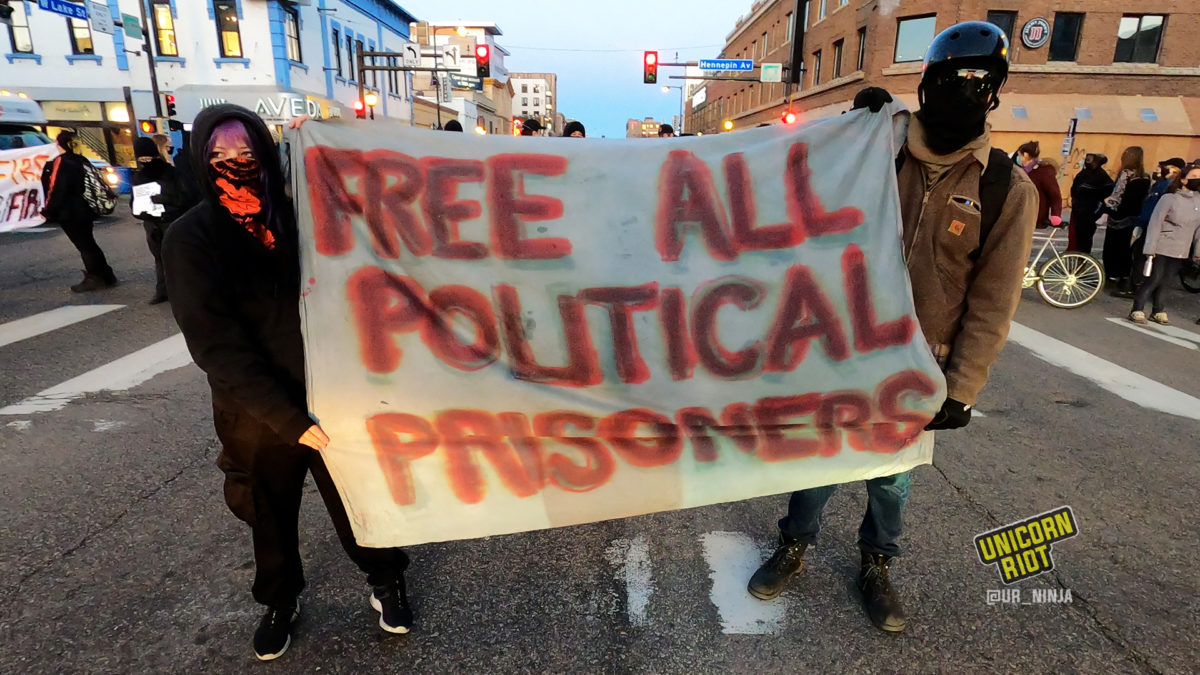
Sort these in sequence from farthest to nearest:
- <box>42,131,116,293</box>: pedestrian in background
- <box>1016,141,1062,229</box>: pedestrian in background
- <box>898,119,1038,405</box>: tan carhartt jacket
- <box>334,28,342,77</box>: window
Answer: <box>334,28,342,77</box>: window, <box>1016,141,1062,229</box>: pedestrian in background, <box>42,131,116,293</box>: pedestrian in background, <box>898,119,1038,405</box>: tan carhartt jacket

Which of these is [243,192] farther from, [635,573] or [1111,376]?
[1111,376]

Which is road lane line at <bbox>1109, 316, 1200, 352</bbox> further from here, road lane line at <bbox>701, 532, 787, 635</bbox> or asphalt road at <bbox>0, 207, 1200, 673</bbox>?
road lane line at <bbox>701, 532, 787, 635</bbox>

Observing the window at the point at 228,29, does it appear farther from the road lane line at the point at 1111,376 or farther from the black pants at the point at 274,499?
the black pants at the point at 274,499

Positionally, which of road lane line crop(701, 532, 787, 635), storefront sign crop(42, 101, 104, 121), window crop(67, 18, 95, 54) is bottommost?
road lane line crop(701, 532, 787, 635)

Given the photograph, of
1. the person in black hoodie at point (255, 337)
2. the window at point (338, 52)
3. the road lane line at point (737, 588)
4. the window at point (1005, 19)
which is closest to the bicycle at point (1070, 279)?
the road lane line at point (737, 588)

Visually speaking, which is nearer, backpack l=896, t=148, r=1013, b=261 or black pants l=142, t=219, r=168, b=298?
backpack l=896, t=148, r=1013, b=261

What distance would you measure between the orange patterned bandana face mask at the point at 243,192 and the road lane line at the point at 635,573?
193 centimetres

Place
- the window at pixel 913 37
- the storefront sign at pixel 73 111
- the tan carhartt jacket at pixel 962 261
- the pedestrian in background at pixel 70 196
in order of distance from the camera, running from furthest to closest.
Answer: the storefront sign at pixel 73 111, the window at pixel 913 37, the pedestrian in background at pixel 70 196, the tan carhartt jacket at pixel 962 261

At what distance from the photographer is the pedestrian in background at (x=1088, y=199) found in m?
9.59

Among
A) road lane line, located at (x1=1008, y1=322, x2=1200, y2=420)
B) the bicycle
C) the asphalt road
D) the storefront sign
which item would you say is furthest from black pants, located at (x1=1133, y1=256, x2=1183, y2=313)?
the storefront sign

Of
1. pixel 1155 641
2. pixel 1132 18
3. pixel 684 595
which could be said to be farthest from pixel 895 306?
pixel 1132 18

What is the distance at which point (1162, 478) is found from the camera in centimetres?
379

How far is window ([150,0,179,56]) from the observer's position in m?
25.9

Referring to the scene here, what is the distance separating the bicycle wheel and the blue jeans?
797 cm
